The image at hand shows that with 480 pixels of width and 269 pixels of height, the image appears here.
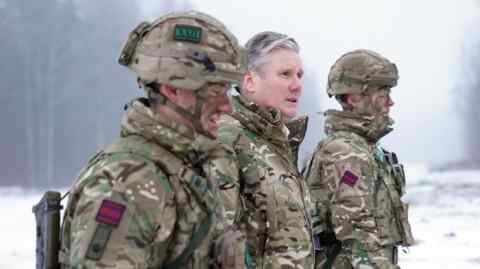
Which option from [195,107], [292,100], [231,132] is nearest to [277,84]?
[292,100]

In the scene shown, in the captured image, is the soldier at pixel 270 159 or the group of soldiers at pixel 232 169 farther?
the soldier at pixel 270 159

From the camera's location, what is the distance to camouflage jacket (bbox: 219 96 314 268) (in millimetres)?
3094

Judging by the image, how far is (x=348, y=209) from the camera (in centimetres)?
398

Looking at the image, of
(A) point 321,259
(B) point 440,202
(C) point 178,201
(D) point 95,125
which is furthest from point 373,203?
(D) point 95,125

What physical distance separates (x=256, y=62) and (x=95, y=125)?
34073 mm

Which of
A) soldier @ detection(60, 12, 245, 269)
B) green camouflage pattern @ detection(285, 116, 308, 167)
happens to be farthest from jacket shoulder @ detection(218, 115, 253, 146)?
soldier @ detection(60, 12, 245, 269)

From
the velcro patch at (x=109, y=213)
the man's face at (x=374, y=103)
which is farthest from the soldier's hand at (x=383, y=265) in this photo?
the velcro patch at (x=109, y=213)

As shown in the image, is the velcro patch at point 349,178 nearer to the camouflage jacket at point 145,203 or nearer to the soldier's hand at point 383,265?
the soldier's hand at point 383,265

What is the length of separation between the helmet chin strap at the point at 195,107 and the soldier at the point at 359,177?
1943mm

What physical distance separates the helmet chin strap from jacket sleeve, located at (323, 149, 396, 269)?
75.7 inches

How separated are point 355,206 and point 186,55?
6.77 feet

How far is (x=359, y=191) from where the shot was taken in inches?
158

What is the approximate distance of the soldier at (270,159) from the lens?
3100 mm

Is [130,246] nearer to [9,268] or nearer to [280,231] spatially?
[280,231]
